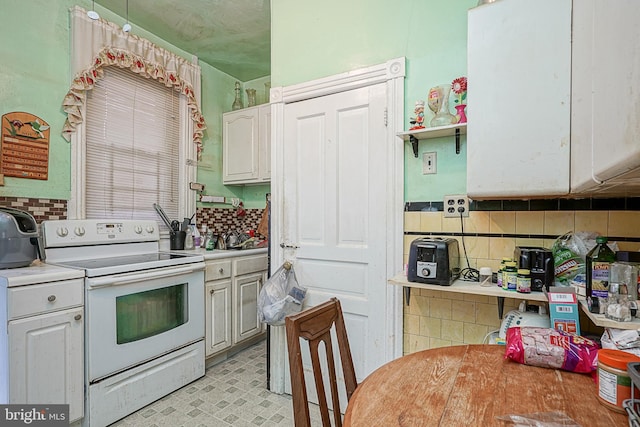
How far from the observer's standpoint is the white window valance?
2311 millimetres

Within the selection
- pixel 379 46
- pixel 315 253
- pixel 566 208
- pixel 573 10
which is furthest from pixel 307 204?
pixel 573 10

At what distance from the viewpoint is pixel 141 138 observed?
281cm

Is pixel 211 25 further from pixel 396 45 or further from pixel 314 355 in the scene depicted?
pixel 314 355

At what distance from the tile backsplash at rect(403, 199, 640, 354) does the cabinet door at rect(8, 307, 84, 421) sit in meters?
1.79

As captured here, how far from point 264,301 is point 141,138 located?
6.09 ft

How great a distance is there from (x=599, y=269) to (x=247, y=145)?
287cm

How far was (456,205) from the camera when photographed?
1.71 meters

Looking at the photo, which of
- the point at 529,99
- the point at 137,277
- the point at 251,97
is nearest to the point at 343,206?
the point at 529,99

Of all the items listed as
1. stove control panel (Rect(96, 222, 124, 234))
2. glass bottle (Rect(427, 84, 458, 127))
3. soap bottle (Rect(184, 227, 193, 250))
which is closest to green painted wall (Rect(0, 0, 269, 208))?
stove control panel (Rect(96, 222, 124, 234))

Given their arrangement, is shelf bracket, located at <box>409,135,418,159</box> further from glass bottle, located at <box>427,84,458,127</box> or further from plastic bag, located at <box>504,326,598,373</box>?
plastic bag, located at <box>504,326,598,373</box>

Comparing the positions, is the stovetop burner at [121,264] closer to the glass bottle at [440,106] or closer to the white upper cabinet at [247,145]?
the white upper cabinet at [247,145]

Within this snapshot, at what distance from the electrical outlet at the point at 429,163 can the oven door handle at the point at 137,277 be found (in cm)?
171

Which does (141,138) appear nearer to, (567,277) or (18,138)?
(18,138)

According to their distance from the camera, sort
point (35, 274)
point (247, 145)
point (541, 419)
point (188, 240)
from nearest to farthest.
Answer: point (541, 419)
point (35, 274)
point (188, 240)
point (247, 145)
